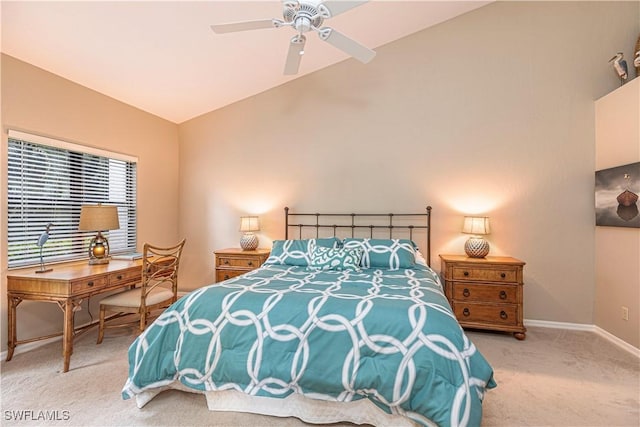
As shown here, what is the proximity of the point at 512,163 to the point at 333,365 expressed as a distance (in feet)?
10.3

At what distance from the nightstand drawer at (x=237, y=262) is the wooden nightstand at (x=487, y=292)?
2233 mm

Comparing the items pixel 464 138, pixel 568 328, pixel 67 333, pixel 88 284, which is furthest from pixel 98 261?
pixel 568 328

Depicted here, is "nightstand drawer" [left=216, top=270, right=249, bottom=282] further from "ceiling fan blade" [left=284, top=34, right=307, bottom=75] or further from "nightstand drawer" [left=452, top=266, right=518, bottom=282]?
"nightstand drawer" [left=452, top=266, right=518, bottom=282]

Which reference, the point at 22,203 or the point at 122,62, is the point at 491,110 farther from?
the point at 22,203

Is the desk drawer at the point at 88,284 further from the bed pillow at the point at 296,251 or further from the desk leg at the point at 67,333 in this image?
the bed pillow at the point at 296,251

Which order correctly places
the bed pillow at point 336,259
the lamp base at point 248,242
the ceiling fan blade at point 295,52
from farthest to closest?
the lamp base at point 248,242 → the bed pillow at point 336,259 → the ceiling fan blade at point 295,52

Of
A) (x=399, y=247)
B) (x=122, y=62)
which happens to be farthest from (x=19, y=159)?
(x=399, y=247)

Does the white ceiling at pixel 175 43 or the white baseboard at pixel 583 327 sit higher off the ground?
the white ceiling at pixel 175 43

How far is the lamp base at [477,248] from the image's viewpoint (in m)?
3.37

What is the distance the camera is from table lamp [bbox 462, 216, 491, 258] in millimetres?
3369

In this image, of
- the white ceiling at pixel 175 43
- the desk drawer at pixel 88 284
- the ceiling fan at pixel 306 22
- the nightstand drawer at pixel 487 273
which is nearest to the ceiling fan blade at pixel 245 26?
the ceiling fan at pixel 306 22

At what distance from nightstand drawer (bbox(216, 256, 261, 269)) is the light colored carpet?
1.27m

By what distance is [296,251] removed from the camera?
336 cm

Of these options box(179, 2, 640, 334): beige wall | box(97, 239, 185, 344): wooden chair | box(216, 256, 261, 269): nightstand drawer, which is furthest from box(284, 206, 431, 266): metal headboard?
box(97, 239, 185, 344): wooden chair
